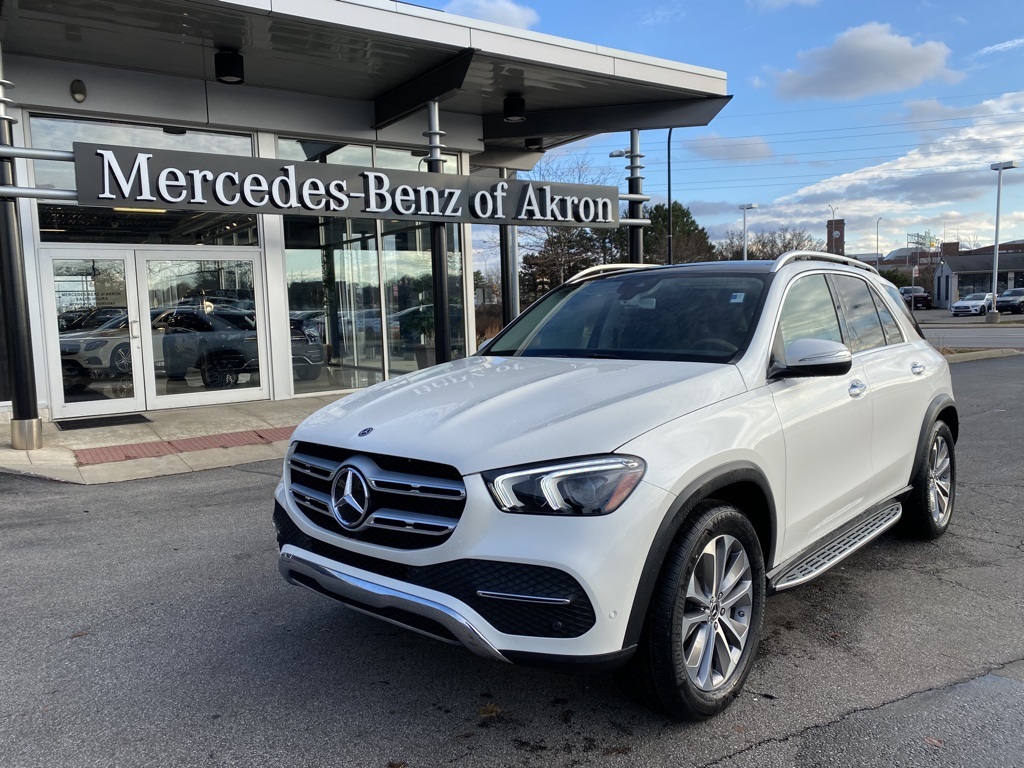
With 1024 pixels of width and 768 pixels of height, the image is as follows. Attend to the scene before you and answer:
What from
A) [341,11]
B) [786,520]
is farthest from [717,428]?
[341,11]

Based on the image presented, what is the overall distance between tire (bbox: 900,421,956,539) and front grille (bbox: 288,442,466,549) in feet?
10.9

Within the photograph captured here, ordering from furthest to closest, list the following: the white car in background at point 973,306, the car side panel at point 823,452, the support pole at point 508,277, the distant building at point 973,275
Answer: the distant building at point 973,275 < the white car in background at point 973,306 < the support pole at point 508,277 < the car side panel at point 823,452

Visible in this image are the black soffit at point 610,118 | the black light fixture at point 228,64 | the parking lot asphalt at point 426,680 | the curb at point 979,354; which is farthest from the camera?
the curb at point 979,354

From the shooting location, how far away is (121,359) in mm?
11008

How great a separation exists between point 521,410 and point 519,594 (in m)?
0.70

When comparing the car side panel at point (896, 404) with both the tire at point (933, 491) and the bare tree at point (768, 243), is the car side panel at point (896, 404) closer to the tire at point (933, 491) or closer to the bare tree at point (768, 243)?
the tire at point (933, 491)

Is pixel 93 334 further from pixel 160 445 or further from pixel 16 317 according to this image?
pixel 160 445

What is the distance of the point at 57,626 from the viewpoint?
13.0 feet

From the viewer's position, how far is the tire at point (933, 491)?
474cm

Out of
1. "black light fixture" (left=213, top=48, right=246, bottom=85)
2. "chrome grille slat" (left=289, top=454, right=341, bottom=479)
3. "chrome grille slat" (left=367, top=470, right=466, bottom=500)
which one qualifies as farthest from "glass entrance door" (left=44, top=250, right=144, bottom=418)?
"chrome grille slat" (left=367, top=470, right=466, bottom=500)

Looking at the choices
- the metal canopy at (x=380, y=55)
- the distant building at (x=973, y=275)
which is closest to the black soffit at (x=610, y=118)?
the metal canopy at (x=380, y=55)

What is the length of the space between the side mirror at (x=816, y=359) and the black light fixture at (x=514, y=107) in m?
10.5

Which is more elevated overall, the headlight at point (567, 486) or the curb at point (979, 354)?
the headlight at point (567, 486)

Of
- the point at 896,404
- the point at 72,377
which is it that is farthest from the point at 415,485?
the point at 72,377
